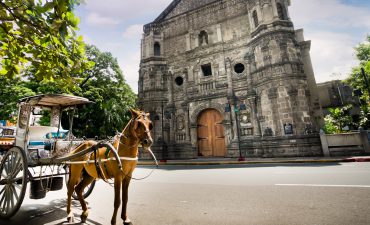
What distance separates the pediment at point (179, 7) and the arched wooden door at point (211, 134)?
10.4 meters

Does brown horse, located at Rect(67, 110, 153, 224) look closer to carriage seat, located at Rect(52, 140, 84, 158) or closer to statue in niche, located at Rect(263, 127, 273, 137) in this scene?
carriage seat, located at Rect(52, 140, 84, 158)

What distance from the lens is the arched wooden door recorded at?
50.1 ft

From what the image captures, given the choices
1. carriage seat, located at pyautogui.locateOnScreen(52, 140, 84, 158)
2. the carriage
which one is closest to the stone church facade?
carriage seat, located at pyautogui.locateOnScreen(52, 140, 84, 158)

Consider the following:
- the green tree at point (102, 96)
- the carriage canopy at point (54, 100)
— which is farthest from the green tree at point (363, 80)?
the green tree at point (102, 96)

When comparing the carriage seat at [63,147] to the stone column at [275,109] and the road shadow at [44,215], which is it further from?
the stone column at [275,109]

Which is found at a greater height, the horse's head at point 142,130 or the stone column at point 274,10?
the stone column at point 274,10

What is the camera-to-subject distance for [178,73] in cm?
1814

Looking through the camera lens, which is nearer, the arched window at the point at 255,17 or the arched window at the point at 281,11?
the arched window at the point at 281,11

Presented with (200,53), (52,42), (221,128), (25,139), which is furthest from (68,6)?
(200,53)

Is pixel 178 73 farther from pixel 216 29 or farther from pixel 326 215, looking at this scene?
pixel 326 215

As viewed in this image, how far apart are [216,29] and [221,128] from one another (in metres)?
8.85

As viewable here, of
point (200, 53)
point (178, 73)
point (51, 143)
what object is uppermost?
point (200, 53)

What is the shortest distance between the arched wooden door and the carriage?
11743mm

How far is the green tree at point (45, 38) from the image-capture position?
113 inches
